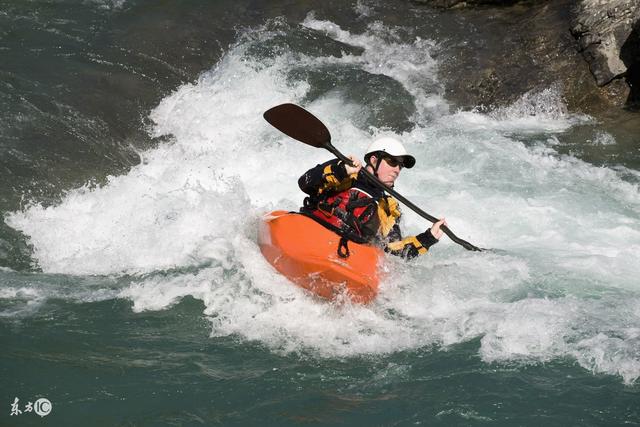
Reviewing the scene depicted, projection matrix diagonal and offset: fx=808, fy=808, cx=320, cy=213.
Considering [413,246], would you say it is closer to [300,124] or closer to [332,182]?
[332,182]

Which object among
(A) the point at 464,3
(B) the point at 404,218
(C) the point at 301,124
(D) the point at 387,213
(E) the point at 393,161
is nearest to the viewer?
(E) the point at 393,161

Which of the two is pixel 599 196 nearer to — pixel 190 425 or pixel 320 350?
pixel 320 350

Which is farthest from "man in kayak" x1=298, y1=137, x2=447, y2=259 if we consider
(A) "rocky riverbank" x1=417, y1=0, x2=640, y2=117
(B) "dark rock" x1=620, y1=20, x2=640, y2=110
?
(B) "dark rock" x1=620, y1=20, x2=640, y2=110

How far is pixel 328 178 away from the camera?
17.9ft

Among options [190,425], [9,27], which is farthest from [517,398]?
[9,27]

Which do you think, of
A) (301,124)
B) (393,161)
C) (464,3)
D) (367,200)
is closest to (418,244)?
(367,200)

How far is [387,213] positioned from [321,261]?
0.68 metres

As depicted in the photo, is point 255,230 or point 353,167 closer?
point 353,167

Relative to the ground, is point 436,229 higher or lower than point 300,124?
lower

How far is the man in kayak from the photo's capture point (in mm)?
5438

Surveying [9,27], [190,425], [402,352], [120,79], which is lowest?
[190,425]

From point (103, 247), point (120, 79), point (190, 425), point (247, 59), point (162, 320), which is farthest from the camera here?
point (247, 59)

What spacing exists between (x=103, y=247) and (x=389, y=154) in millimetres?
2403

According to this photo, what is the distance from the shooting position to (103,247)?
20.6 ft
